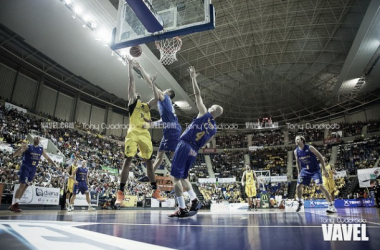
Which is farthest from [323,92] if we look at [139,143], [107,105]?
[139,143]

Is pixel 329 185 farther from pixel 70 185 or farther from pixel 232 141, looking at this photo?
pixel 232 141

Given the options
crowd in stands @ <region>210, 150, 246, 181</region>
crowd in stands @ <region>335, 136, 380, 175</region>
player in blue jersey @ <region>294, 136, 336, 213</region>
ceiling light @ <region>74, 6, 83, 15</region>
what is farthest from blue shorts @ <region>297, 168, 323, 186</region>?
crowd in stands @ <region>210, 150, 246, 181</region>

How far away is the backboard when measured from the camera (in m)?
6.48

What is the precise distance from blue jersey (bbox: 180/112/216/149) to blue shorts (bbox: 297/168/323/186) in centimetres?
359

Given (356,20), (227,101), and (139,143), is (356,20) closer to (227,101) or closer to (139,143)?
(227,101)

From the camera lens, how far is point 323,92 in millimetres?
28453

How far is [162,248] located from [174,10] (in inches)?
285

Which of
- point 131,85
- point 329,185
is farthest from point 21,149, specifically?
point 329,185

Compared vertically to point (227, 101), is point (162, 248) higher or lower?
lower

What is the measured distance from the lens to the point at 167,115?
509 centimetres

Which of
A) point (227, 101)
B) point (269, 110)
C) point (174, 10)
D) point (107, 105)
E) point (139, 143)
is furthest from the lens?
point (269, 110)

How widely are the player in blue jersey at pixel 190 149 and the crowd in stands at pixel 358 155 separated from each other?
2490 cm

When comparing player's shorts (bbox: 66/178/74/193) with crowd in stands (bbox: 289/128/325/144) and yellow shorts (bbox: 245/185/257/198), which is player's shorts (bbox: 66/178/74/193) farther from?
crowd in stands (bbox: 289/128/325/144)

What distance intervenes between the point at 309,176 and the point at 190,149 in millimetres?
3906
